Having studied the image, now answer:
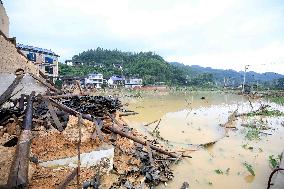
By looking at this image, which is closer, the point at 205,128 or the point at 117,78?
the point at 205,128

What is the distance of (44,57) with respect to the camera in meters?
50.7

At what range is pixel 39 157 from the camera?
20.6 feet

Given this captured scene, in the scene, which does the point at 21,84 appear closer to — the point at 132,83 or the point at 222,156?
the point at 222,156

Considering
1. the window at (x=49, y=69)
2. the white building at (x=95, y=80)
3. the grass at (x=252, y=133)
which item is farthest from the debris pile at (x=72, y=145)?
the white building at (x=95, y=80)

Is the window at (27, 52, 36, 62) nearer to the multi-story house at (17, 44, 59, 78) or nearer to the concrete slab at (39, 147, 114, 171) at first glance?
the multi-story house at (17, 44, 59, 78)

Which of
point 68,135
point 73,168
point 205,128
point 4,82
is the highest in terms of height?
point 4,82

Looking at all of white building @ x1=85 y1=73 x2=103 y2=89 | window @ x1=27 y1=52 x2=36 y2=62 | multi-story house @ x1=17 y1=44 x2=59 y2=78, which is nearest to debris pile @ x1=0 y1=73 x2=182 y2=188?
multi-story house @ x1=17 y1=44 x2=59 y2=78

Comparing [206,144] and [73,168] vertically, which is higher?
[73,168]

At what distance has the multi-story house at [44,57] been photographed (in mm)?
47050

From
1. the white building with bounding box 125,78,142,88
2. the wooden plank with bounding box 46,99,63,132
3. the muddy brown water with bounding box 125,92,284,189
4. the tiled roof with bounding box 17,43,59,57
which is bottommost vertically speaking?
the muddy brown water with bounding box 125,92,284,189

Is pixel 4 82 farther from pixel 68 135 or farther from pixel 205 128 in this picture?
pixel 205 128

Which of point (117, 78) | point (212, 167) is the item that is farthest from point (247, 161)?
point (117, 78)

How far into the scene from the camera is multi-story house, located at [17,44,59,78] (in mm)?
47050

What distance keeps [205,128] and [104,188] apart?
14160mm
